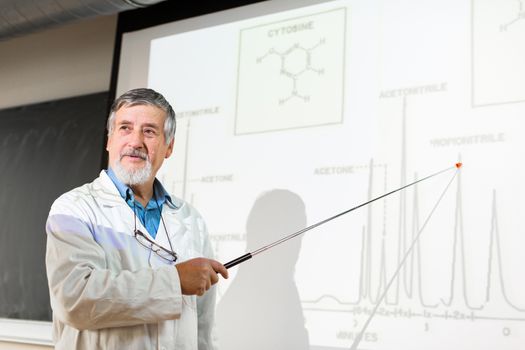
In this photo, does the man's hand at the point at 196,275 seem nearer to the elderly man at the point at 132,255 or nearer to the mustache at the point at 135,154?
the elderly man at the point at 132,255

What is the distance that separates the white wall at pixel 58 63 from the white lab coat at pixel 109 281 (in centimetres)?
189

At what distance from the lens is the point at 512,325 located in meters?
1.71

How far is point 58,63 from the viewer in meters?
3.49

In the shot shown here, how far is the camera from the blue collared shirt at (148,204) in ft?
5.12

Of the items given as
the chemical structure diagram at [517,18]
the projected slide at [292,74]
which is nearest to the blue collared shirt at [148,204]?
the projected slide at [292,74]

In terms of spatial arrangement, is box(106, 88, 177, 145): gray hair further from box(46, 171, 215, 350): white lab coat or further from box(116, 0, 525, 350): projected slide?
box(116, 0, 525, 350): projected slide

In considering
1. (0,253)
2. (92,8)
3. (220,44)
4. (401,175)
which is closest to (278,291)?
(401,175)

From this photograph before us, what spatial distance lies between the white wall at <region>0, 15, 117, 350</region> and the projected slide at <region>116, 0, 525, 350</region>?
39.8 inches

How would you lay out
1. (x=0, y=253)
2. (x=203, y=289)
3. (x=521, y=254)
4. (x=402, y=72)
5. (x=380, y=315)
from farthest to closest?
(x=0, y=253) → (x=402, y=72) → (x=380, y=315) → (x=521, y=254) → (x=203, y=289)

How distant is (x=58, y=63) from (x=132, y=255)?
2.34m

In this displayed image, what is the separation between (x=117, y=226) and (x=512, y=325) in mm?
1106

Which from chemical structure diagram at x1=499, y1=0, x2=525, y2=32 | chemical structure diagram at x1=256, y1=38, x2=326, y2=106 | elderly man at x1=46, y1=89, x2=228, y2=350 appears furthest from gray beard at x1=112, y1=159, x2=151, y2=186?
chemical structure diagram at x1=499, y1=0, x2=525, y2=32

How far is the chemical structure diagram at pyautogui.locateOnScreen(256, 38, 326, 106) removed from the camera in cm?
228

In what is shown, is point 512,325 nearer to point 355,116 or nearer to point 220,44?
point 355,116
